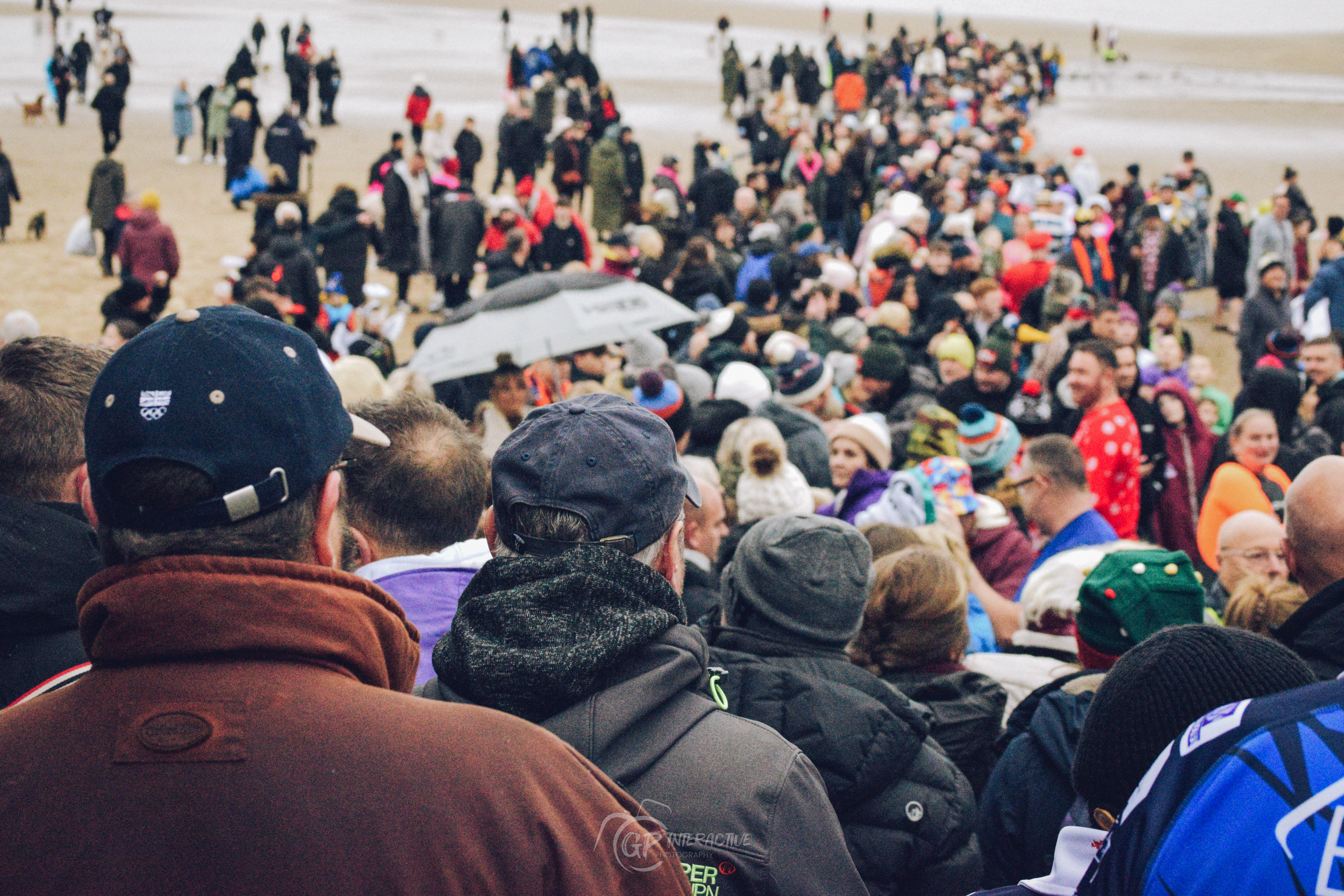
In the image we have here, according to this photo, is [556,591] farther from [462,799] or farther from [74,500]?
[74,500]

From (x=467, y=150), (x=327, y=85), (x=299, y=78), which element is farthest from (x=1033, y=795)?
(x=327, y=85)

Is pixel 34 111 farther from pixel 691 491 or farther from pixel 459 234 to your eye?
pixel 691 491

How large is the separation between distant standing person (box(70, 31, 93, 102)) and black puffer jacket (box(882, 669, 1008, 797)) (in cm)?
2694

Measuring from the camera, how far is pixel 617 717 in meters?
1.46

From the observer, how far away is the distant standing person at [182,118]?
65.8ft

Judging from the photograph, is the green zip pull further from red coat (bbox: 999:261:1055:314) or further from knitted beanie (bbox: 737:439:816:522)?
red coat (bbox: 999:261:1055:314)

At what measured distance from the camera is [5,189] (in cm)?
1452

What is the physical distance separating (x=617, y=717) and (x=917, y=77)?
101ft

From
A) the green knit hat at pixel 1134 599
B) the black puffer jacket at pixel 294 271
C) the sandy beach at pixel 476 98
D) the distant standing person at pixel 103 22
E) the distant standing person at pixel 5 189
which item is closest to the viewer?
the green knit hat at pixel 1134 599

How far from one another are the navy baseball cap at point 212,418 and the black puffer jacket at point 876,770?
1000mm

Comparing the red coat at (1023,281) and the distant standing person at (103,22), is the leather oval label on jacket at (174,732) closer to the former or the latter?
the red coat at (1023,281)

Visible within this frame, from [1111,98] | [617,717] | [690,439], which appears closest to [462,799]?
[617,717]

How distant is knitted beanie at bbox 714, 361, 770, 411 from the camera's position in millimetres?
6254

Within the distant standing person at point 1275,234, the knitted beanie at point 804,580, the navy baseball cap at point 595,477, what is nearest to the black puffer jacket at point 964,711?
the knitted beanie at point 804,580
